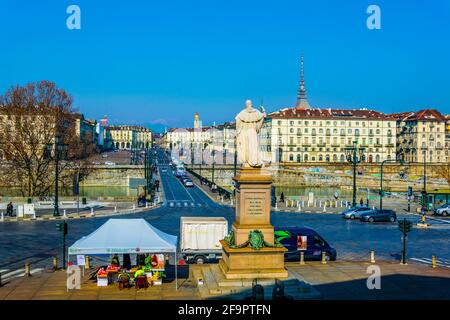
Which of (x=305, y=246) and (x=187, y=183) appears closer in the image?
(x=305, y=246)

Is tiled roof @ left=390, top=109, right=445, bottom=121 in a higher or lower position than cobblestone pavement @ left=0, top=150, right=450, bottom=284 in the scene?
higher

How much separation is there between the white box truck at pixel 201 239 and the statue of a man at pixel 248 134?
6.90m

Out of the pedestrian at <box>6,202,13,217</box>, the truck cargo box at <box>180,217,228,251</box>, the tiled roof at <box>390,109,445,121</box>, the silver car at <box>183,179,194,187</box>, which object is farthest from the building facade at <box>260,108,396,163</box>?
the truck cargo box at <box>180,217,228,251</box>

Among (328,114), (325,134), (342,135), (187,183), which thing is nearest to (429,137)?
(342,135)

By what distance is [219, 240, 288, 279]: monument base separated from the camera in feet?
55.2

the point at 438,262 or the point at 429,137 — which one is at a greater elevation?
the point at 429,137

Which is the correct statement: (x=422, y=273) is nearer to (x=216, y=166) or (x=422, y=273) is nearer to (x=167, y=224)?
(x=167, y=224)

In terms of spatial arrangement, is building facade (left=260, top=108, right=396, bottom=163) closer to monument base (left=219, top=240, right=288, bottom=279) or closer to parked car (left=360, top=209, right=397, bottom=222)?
parked car (left=360, top=209, right=397, bottom=222)

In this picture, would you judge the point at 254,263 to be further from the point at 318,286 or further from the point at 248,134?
the point at 248,134

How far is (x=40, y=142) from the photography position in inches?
2494

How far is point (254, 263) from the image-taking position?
17.0 m

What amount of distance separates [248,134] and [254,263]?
13.4 feet

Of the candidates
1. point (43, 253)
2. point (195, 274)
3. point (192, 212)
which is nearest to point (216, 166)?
point (192, 212)
